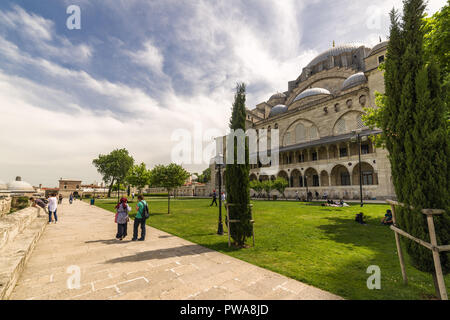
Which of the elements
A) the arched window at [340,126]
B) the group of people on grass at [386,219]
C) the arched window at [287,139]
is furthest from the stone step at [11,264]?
the arched window at [287,139]

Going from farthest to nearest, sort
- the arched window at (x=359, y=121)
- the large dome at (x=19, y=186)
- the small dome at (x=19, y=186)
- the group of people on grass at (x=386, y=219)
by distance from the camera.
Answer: the small dome at (x=19, y=186) → the large dome at (x=19, y=186) → the arched window at (x=359, y=121) → the group of people on grass at (x=386, y=219)

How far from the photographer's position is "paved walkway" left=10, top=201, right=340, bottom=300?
11.1ft

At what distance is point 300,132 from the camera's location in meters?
44.1

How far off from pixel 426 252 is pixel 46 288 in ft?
22.4

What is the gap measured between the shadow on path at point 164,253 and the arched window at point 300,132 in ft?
137

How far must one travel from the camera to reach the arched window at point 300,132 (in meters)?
43.5

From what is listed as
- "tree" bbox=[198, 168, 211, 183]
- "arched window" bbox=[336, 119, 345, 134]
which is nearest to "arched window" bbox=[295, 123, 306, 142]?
"arched window" bbox=[336, 119, 345, 134]

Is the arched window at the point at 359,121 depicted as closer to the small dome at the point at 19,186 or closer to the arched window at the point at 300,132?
the arched window at the point at 300,132

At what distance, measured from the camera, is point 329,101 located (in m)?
39.4

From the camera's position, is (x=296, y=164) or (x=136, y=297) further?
(x=296, y=164)

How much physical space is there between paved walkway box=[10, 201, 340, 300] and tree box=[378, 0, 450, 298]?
2.14m

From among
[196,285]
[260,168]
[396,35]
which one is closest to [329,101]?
[260,168]

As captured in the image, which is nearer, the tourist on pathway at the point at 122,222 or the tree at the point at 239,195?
the tree at the point at 239,195
